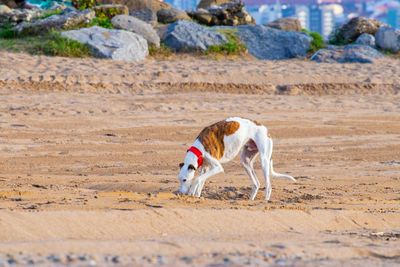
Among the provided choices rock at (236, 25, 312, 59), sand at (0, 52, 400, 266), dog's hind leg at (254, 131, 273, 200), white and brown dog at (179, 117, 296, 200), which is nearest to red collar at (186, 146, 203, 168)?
white and brown dog at (179, 117, 296, 200)

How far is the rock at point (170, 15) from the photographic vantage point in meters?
23.9

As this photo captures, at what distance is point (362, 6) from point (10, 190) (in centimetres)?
14759

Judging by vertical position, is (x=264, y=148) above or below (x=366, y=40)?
above

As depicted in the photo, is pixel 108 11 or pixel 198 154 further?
pixel 108 11

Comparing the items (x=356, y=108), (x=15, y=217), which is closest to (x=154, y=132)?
(x=356, y=108)

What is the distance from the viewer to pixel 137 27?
66.2 ft

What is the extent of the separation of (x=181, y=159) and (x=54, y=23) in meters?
10.7

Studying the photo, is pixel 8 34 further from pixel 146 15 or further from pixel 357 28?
pixel 357 28

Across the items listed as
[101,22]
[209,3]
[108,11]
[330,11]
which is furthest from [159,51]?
[330,11]

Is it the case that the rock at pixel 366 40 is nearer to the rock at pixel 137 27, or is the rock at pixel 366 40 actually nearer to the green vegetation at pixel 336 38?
the green vegetation at pixel 336 38

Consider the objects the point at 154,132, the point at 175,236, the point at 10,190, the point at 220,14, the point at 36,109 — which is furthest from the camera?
the point at 220,14

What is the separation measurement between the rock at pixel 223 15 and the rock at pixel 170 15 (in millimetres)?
647

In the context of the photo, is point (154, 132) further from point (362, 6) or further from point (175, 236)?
point (362, 6)

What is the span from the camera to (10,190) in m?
7.42
